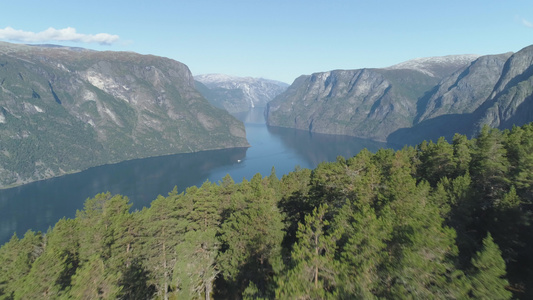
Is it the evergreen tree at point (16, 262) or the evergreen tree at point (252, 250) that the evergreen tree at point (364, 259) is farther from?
the evergreen tree at point (16, 262)

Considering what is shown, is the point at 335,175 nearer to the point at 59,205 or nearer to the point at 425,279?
the point at 425,279

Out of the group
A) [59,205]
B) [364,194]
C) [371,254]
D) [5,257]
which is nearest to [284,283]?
[371,254]

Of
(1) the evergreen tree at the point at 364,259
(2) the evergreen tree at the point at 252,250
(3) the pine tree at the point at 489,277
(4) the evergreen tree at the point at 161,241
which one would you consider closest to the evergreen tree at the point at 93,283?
(4) the evergreen tree at the point at 161,241

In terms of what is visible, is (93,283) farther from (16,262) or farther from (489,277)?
(489,277)

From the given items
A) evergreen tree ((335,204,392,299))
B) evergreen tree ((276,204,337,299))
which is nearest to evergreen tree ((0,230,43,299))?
→ evergreen tree ((276,204,337,299))

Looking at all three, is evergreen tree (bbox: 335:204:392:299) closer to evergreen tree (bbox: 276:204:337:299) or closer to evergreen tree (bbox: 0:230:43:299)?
evergreen tree (bbox: 276:204:337:299)

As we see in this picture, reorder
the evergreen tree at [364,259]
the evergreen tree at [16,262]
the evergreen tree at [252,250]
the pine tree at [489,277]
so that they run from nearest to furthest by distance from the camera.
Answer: the pine tree at [489,277] → the evergreen tree at [364,259] → the evergreen tree at [16,262] → the evergreen tree at [252,250]

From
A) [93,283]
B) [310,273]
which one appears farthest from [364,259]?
[93,283]

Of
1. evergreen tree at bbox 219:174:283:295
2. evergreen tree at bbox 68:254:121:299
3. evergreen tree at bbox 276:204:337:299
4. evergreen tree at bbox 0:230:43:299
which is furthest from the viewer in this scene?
evergreen tree at bbox 219:174:283:295
